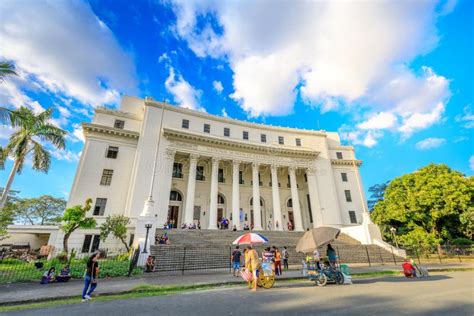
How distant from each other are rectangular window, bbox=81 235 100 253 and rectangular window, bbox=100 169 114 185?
5.63 metres

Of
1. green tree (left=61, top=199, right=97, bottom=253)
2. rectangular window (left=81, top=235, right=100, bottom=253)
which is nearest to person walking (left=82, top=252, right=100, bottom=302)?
green tree (left=61, top=199, right=97, bottom=253)

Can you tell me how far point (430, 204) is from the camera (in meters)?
23.5

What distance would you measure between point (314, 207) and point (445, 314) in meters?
25.5

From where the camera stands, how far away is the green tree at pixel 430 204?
22.3 metres

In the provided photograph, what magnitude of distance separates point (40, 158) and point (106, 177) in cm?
662

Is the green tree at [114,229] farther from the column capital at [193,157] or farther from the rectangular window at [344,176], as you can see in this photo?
the rectangular window at [344,176]

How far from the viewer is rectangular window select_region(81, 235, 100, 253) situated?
20.6 meters

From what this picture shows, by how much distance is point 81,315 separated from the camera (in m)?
5.25

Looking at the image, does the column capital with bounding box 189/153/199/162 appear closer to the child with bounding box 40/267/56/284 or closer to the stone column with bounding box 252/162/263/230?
the stone column with bounding box 252/162/263/230

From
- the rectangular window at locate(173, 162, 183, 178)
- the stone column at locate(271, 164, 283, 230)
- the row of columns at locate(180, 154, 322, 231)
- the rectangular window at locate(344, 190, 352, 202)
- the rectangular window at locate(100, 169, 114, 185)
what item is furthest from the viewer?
the rectangular window at locate(344, 190, 352, 202)

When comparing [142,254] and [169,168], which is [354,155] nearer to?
[169,168]

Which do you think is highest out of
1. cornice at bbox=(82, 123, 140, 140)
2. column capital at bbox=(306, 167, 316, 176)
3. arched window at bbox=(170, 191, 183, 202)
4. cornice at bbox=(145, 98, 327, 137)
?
cornice at bbox=(145, 98, 327, 137)

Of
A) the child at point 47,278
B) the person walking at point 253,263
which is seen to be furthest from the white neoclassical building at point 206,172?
the person walking at point 253,263

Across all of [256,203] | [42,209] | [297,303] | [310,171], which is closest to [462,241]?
[310,171]
